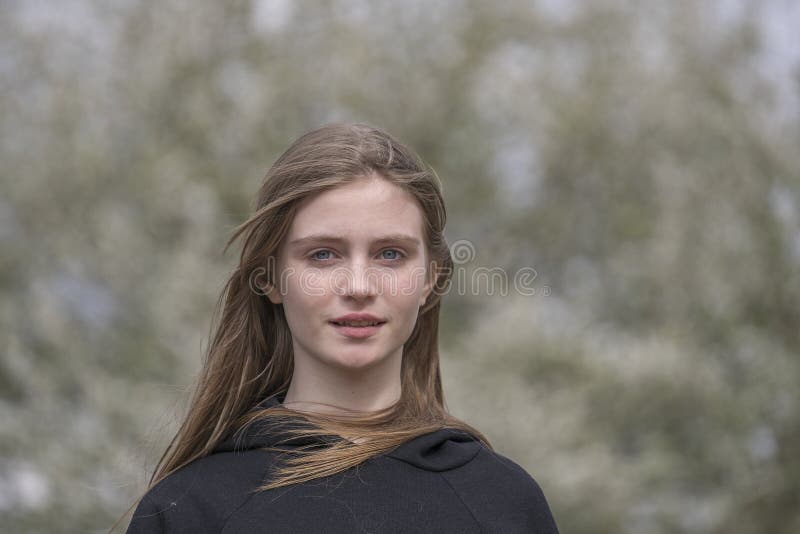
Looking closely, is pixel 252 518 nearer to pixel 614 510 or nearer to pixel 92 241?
pixel 614 510

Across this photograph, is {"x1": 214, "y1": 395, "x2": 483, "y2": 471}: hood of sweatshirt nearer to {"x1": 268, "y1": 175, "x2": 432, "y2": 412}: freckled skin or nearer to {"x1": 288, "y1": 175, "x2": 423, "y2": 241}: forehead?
{"x1": 268, "y1": 175, "x2": 432, "y2": 412}: freckled skin

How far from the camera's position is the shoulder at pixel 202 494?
296 centimetres

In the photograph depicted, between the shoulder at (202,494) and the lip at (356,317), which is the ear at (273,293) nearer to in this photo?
the lip at (356,317)

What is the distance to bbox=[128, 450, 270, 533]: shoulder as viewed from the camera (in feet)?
9.70

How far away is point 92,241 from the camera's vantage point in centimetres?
1352

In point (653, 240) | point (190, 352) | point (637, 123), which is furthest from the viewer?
point (637, 123)

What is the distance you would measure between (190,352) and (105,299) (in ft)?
6.36

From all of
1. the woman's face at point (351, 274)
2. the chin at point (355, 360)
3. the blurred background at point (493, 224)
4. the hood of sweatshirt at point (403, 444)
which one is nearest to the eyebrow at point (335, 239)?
the woman's face at point (351, 274)

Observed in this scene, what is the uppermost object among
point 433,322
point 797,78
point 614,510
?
point 797,78

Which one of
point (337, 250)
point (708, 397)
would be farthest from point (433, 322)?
point (708, 397)

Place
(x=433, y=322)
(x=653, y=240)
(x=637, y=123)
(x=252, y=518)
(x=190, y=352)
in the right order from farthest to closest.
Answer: (x=637, y=123) → (x=653, y=240) → (x=190, y=352) → (x=433, y=322) → (x=252, y=518)

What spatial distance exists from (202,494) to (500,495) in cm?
79

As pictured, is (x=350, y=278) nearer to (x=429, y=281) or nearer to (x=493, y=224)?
(x=429, y=281)

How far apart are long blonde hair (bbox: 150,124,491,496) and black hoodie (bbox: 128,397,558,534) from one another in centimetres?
4
